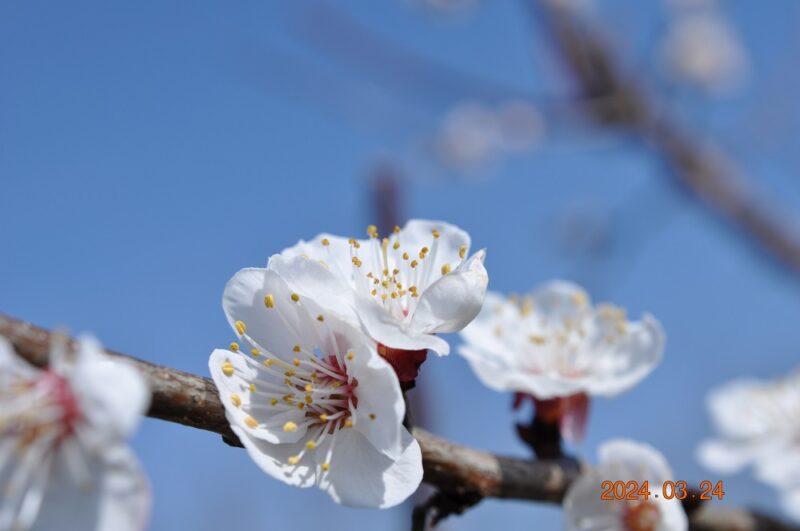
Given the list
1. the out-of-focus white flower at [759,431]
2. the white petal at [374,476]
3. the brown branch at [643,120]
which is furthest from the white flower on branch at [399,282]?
the brown branch at [643,120]

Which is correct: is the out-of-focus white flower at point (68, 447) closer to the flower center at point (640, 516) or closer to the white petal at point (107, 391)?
the white petal at point (107, 391)

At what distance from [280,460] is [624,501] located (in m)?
0.67

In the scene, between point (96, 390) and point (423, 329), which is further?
point (423, 329)

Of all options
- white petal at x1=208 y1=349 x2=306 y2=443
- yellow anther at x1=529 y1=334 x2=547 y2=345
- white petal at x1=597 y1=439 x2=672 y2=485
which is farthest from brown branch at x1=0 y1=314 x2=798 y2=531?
yellow anther at x1=529 y1=334 x2=547 y2=345

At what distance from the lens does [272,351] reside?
123cm

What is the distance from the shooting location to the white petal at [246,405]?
1.08m

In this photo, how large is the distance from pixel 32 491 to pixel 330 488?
410 millimetres

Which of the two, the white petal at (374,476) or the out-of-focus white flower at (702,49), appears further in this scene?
the out-of-focus white flower at (702,49)

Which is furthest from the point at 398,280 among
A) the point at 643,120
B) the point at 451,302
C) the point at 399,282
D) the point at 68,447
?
the point at 643,120

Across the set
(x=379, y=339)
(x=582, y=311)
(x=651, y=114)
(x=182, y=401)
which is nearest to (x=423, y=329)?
(x=379, y=339)

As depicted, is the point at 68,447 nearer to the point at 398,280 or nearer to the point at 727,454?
the point at 398,280

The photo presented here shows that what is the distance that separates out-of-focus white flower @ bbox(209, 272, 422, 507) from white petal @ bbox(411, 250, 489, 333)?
90 mm

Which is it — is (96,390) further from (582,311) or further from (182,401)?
(582,311)
